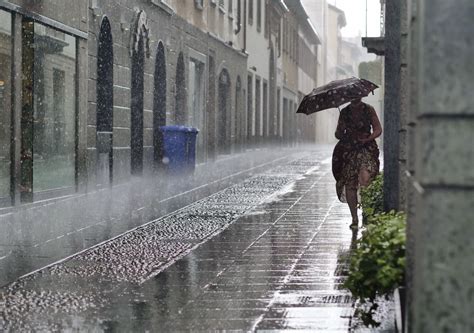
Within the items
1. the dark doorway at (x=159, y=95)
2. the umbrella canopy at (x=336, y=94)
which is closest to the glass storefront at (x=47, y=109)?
the umbrella canopy at (x=336, y=94)

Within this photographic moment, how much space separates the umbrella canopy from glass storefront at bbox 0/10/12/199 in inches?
163

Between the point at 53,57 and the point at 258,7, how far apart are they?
88.3 feet

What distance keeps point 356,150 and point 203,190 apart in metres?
7.01

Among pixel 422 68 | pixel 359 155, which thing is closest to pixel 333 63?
pixel 359 155

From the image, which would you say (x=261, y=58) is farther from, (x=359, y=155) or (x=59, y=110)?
(x=359, y=155)

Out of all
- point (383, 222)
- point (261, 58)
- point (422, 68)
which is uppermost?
point (261, 58)

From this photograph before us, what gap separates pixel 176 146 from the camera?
21875mm

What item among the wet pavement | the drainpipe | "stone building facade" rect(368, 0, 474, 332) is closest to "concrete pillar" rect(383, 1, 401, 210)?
the wet pavement

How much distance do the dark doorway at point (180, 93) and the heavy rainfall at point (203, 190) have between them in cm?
5

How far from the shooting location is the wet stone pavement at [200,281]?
20.6 ft

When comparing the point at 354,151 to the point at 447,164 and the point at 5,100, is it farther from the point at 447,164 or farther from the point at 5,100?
the point at 447,164

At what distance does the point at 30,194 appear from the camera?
1470cm

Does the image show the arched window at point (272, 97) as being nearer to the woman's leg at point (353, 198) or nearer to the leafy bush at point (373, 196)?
the woman's leg at point (353, 198)

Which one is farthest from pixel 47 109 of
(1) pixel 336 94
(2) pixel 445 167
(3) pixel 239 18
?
(3) pixel 239 18
